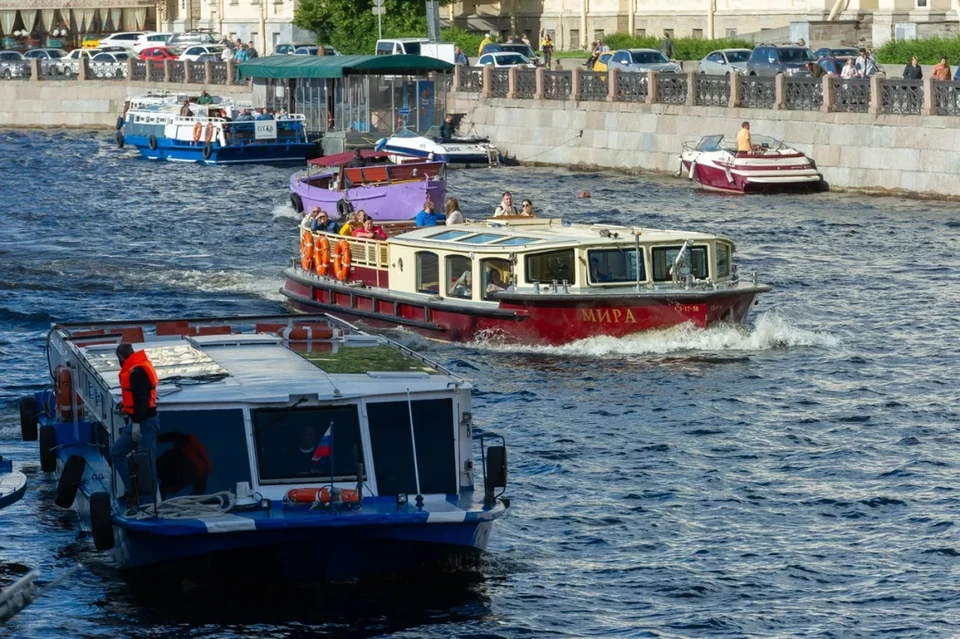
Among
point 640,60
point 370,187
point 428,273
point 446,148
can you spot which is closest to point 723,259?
point 428,273

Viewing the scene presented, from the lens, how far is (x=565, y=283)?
2625cm

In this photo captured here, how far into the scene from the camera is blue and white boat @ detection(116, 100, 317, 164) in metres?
58.9

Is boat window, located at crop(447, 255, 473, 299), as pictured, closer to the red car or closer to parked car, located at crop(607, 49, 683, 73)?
parked car, located at crop(607, 49, 683, 73)

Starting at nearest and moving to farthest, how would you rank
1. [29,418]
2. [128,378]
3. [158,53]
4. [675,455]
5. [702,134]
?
[128,378] < [29,418] < [675,455] < [702,134] < [158,53]

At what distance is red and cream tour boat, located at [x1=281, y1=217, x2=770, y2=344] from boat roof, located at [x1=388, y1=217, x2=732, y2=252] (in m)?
0.02

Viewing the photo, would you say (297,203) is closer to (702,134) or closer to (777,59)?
(702,134)

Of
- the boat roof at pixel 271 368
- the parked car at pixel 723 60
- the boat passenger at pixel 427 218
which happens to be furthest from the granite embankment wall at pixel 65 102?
the boat roof at pixel 271 368

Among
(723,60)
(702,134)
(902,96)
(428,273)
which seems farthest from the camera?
(723,60)

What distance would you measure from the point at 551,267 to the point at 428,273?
7.55ft

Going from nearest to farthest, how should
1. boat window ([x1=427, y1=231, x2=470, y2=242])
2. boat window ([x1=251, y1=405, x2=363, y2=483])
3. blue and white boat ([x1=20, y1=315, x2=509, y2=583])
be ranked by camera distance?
blue and white boat ([x1=20, y1=315, x2=509, y2=583]) → boat window ([x1=251, y1=405, x2=363, y2=483]) → boat window ([x1=427, y1=231, x2=470, y2=242])

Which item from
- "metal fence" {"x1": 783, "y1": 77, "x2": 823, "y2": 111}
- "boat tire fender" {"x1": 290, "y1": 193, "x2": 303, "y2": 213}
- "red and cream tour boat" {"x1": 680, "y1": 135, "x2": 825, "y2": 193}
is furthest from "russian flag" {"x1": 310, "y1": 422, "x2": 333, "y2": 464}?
"metal fence" {"x1": 783, "y1": 77, "x2": 823, "y2": 111}

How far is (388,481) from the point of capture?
15.8 metres

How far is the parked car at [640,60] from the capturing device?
58281 millimetres

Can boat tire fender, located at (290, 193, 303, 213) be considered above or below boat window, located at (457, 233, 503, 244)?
below
